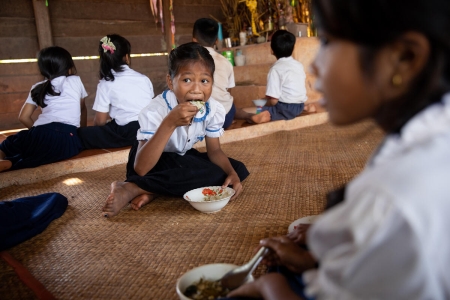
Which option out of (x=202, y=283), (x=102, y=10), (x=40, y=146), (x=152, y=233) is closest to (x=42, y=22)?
(x=102, y=10)

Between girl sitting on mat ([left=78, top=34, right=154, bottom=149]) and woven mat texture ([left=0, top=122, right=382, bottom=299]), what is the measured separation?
69 cm

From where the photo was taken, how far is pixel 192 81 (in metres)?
1.98

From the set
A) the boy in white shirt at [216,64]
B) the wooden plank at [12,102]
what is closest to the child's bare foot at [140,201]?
the boy in white shirt at [216,64]

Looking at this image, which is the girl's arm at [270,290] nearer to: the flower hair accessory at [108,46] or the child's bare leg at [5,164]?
the child's bare leg at [5,164]

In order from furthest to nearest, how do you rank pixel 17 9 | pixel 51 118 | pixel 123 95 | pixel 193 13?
pixel 193 13 < pixel 17 9 < pixel 123 95 < pixel 51 118

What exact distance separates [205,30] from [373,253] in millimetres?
3938

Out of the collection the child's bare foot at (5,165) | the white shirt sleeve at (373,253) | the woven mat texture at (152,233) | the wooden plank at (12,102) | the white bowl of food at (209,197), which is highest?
A: the white shirt sleeve at (373,253)

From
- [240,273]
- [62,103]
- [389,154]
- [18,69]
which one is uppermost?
[18,69]

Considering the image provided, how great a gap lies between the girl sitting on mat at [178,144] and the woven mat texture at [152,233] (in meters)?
0.11

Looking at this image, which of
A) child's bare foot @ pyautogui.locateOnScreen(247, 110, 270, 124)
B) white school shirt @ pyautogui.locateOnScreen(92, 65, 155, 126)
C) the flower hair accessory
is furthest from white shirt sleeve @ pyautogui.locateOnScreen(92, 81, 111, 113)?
child's bare foot @ pyautogui.locateOnScreen(247, 110, 270, 124)

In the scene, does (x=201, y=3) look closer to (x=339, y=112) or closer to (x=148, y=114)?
(x=148, y=114)

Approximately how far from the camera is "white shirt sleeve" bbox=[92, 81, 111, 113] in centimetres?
349

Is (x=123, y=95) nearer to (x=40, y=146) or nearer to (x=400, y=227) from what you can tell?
(x=40, y=146)

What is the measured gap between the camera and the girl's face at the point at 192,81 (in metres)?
1.97
